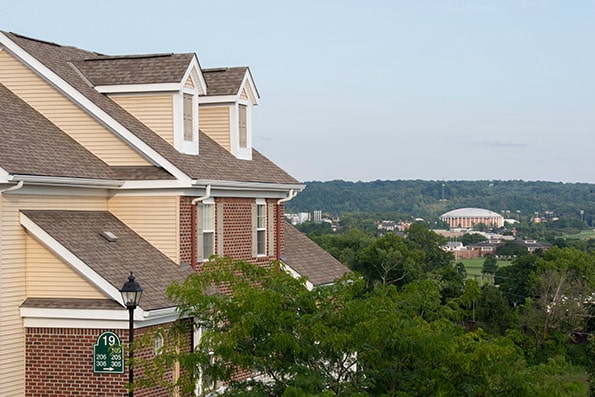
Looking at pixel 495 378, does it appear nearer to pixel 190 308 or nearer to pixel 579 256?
pixel 190 308

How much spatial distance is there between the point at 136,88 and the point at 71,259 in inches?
238

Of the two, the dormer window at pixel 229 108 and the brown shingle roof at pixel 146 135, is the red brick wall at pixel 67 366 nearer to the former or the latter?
the brown shingle roof at pixel 146 135

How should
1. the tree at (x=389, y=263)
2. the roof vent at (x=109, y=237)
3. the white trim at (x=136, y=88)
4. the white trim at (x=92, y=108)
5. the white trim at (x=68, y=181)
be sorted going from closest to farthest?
the white trim at (x=68, y=181), the roof vent at (x=109, y=237), the white trim at (x=92, y=108), the white trim at (x=136, y=88), the tree at (x=389, y=263)

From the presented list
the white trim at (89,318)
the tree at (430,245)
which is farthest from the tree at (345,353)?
the tree at (430,245)

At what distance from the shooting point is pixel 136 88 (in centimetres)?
2578

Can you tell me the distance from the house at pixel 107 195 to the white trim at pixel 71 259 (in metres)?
0.03

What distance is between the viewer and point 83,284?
69.9 feet

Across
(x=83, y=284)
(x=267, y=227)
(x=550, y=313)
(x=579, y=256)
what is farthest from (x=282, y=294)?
(x=579, y=256)

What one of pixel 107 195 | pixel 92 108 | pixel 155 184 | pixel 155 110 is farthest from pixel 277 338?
pixel 155 110

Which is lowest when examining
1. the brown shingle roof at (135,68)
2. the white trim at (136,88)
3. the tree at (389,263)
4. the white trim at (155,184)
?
the tree at (389,263)

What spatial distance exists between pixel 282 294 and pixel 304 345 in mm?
1214

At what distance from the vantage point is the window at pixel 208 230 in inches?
1017

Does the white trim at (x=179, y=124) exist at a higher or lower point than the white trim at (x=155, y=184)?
higher

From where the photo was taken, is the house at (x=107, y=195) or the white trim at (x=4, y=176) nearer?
the white trim at (x=4, y=176)
